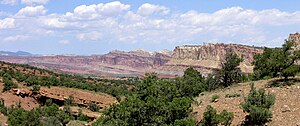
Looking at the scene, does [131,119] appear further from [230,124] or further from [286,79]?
[286,79]

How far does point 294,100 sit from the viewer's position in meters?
31.9

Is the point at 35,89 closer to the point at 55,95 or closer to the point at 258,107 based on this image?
the point at 55,95

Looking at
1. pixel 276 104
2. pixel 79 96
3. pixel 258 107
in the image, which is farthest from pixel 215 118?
pixel 79 96

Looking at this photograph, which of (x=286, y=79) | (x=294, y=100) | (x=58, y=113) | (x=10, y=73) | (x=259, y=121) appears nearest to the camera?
(x=259, y=121)

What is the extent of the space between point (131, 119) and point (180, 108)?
12.6ft

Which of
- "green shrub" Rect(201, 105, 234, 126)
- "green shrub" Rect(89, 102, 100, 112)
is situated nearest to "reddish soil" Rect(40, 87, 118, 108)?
"green shrub" Rect(89, 102, 100, 112)

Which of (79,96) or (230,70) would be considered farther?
(79,96)

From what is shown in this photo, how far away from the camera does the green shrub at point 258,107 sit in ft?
94.9

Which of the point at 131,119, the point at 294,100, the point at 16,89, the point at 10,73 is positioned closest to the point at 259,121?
the point at 294,100

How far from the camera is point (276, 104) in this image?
32031 mm

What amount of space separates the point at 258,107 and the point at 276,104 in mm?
3334

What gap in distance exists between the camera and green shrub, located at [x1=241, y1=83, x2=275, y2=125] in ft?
94.9

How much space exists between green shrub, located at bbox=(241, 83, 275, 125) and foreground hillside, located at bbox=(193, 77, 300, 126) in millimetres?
670

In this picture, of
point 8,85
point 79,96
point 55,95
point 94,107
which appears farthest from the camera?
point 79,96
